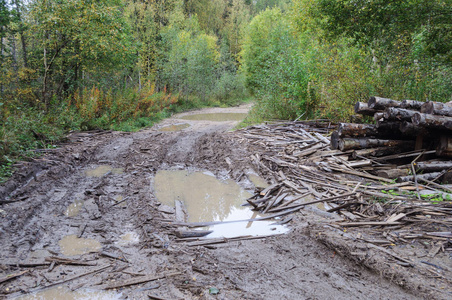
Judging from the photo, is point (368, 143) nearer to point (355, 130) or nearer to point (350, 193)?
point (355, 130)

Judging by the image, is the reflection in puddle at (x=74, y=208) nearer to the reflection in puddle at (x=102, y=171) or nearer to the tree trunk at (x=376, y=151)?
the reflection in puddle at (x=102, y=171)

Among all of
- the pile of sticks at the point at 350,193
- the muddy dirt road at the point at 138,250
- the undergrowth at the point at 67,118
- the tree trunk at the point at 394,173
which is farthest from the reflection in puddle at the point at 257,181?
the undergrowth at the point at 67,118

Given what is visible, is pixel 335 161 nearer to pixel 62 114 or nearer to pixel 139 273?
pixel 139 273

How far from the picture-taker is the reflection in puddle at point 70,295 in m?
3.25

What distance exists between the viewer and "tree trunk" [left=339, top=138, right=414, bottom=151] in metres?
7.98

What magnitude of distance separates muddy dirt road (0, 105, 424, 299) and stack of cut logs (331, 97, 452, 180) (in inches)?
126

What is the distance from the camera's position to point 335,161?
8.05 m

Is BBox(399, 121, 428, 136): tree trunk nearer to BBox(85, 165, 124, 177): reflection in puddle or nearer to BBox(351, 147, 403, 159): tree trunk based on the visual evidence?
BBox(351, 147, 403, 159): tree trunk

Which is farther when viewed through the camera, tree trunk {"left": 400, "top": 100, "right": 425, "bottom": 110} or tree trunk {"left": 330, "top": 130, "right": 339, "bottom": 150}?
tree trunk {"left": 330, "top": 130, "right": 339, "bottom": 150}

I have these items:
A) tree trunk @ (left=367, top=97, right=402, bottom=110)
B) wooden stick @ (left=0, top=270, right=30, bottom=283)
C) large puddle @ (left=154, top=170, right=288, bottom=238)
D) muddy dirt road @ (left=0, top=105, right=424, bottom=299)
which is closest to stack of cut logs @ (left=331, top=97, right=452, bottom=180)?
tree trunk @ (left=367, top=97, right=402, bottom=110)

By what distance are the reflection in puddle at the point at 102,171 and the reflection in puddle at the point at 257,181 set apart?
3.93 meters

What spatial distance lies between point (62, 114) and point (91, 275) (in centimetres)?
1056

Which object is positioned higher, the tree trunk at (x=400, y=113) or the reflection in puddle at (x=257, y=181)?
the tree trunk at (x=400, y=113)

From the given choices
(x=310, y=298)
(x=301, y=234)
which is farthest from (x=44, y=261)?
(x=301, y=234)
